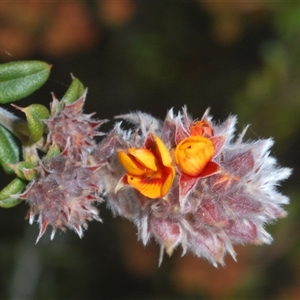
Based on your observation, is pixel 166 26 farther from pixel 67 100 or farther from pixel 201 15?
pixel 67 100

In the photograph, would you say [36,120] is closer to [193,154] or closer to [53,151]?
[53,151]

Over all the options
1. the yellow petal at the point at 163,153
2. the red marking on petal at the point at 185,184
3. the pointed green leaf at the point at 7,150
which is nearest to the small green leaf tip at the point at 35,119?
the pointed green leaf at the point at 7,150

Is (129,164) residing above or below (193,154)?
below

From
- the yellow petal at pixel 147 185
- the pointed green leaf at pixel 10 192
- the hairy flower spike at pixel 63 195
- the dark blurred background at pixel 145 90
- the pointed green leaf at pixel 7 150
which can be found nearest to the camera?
the yellow petal at pixel 147 185

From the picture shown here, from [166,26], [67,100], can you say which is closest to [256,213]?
[67,100]

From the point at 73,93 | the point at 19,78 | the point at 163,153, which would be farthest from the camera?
the point at 19,78

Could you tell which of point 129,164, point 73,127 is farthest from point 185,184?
point 73,127

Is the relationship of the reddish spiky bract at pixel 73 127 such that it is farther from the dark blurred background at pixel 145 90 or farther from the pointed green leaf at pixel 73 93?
the dark blurred background at pixel 145 90
